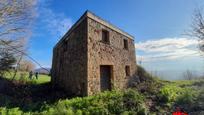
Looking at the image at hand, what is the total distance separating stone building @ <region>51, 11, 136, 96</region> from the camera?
10.8 m

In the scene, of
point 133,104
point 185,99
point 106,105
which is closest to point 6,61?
point 106,105

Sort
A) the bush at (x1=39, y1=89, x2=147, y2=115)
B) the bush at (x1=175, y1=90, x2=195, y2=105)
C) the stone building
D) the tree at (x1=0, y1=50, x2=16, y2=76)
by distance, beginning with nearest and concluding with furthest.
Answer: the bush at (x1=39, y1=89, x2=147, y2=115), the bush at (x1=175, y1=90, x2=195, y2=105), the stone building, the tree at (x1=0, y1=50, x2=16, y2=76)

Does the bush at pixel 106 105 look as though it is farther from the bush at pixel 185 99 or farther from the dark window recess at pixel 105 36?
the dark window recess at pixel 105 36

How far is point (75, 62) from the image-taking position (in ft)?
39.9

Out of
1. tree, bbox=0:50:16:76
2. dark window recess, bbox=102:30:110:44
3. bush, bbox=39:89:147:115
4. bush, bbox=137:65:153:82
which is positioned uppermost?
dark window recess, bbox=102:30:110:44

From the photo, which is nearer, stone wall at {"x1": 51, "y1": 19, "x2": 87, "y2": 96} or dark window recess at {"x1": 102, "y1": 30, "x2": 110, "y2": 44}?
stone wall at {"x1": 51, "y1": 19, "x2": 87, "y2": 96}

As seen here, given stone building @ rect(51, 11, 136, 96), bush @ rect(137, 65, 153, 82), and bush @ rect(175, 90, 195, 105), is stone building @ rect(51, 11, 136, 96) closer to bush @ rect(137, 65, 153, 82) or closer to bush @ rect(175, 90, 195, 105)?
bush @ rect(137, 65, 153, 82)

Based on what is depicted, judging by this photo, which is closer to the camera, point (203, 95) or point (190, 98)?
point (190, 98)

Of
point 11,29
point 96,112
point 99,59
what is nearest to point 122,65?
point 99,59

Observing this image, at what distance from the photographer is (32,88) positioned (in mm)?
14977

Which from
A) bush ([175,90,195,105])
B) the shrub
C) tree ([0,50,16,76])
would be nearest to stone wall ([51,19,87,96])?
the shrub

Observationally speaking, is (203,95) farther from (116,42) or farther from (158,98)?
(116,42)

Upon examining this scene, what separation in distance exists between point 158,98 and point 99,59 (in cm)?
438

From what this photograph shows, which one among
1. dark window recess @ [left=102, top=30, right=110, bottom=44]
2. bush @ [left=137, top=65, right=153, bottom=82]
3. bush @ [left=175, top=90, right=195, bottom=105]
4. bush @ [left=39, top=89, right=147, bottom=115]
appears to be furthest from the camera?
bush @ [left=137, top=65, right=153, bottom=82]
